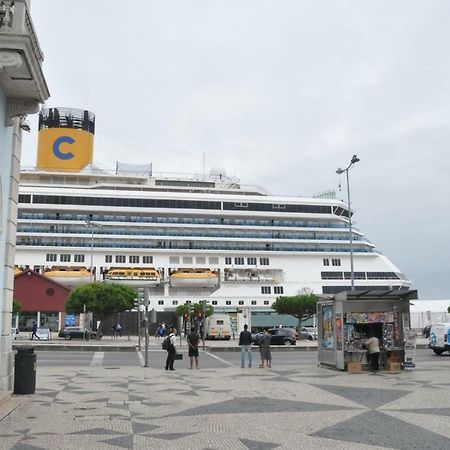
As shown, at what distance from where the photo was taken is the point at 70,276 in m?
62.4

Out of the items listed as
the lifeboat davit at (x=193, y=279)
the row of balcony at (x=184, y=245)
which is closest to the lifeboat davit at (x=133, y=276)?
the lifeboat davit at (x=193, y=279)

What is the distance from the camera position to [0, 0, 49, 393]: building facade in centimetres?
977

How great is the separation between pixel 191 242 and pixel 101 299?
25.4m

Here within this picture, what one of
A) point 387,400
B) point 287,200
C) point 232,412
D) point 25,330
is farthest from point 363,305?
point 287,200

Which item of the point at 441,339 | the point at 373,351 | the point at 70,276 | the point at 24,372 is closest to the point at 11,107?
the point at 24,372

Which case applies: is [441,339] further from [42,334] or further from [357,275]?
[357,275]

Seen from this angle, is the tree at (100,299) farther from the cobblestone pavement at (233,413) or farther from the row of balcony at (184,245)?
the cobblestone pavement at (233,413)

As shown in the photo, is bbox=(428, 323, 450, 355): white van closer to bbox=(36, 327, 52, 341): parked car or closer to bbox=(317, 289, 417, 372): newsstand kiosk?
bbox=(317, 289, 417, 372): newsstand kiosk

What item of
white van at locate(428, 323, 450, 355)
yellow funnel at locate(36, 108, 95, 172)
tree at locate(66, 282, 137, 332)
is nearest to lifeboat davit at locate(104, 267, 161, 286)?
tree at locate(66, 282, 137, 332)

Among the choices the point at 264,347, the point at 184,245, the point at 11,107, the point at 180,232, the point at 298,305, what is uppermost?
the point at 180,232

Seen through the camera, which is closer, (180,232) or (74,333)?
(74,333)

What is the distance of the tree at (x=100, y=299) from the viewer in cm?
4494

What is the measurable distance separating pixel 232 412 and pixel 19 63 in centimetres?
707

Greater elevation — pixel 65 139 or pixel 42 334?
pixel 65 139
